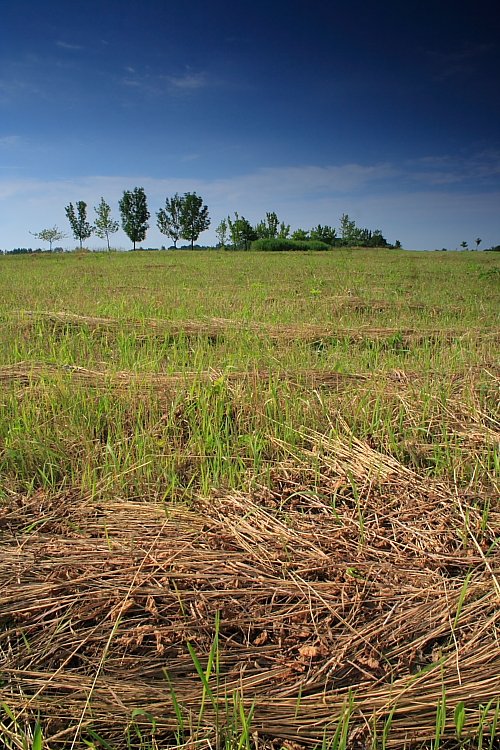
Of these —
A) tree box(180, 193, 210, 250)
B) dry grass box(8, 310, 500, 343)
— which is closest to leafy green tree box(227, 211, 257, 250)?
tree box(180, 193, 210, 250)

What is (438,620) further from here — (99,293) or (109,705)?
(99,293)

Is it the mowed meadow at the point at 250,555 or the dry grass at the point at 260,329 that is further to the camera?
the dry grass at the point at 260,329

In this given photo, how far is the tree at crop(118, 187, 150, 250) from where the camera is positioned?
2931 inches

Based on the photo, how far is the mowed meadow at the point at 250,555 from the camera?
1426 mm

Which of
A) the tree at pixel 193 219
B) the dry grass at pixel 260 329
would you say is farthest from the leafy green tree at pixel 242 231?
the dry grass at pixel 260 329

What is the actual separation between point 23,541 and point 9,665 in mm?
726

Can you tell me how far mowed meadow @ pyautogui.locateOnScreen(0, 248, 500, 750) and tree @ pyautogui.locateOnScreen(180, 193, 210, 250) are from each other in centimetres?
7363

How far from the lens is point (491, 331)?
6645mm

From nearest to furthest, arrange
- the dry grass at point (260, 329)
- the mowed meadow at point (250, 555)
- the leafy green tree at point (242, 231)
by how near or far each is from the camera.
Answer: the mowed meadow at point (250, 555)
the dry grass at point (260, 329)
the leafy green tree at point (242, 231)

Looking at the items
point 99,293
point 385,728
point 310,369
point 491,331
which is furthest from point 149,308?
point 385,728

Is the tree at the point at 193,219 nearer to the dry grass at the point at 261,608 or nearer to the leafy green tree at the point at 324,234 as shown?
the leafy green tree at the point at 324,234

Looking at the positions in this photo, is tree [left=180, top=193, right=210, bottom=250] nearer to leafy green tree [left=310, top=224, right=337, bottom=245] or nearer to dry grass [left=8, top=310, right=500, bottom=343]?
leafy green tree [left=310, top=224, right=337, bottom=245]

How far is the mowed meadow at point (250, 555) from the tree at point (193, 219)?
2899 inches

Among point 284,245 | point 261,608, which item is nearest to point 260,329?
point 261,608
